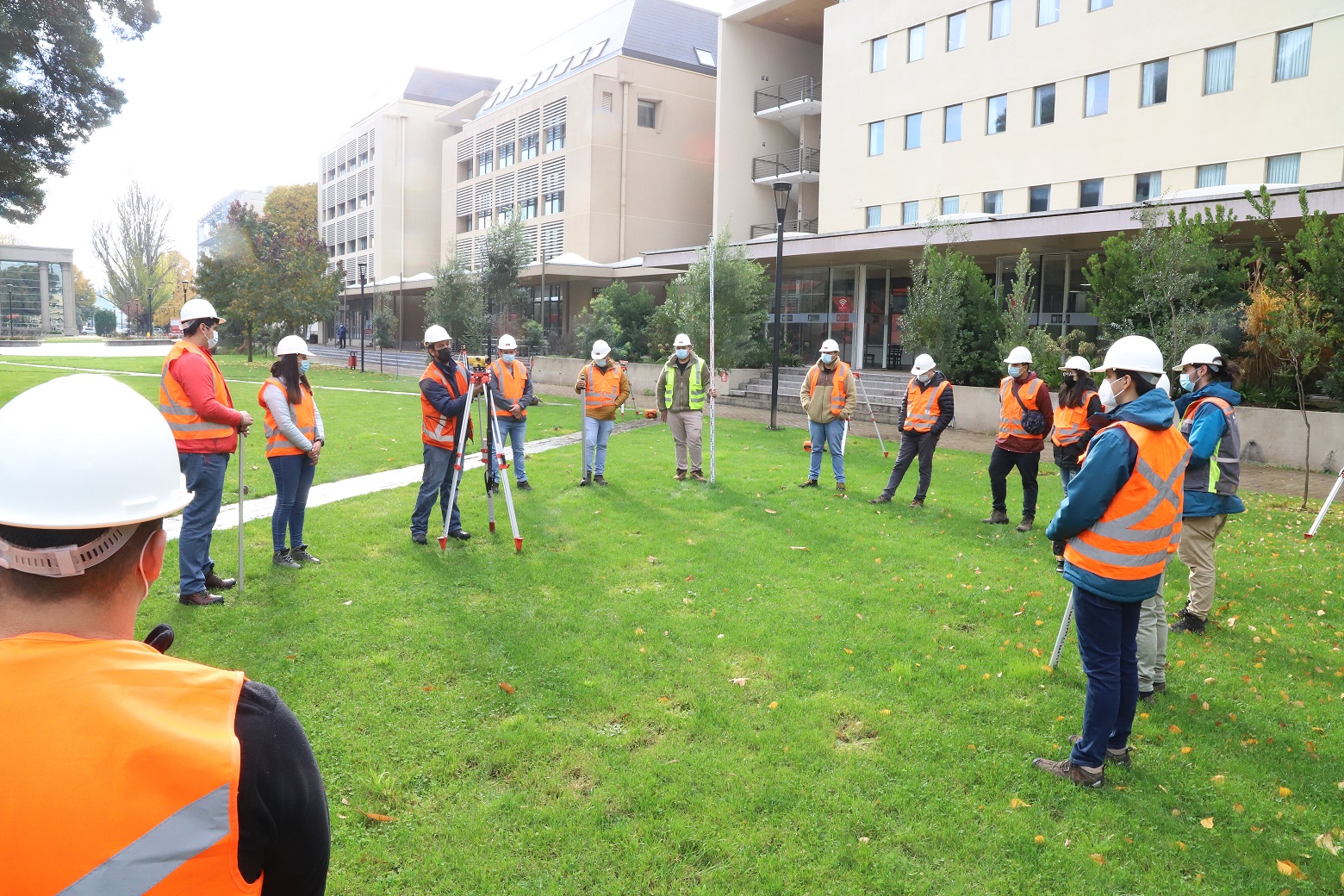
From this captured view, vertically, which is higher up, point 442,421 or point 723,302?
point 723,302

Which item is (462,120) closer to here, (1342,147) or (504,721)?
(1342,147)

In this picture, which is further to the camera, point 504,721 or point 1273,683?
point 1273,683

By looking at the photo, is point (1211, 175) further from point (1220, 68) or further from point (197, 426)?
point (197, 426)

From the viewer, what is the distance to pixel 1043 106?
27.4m

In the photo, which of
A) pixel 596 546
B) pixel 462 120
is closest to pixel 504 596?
pixel 596 546

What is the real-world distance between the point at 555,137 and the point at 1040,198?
29.9m

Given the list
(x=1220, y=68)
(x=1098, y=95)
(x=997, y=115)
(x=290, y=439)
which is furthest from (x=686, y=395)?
(x=997, y=115)

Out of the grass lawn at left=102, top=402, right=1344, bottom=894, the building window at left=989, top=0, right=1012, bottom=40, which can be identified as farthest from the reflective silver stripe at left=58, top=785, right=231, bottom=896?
the building window at left=989, top=0, right=1012, bottom=40

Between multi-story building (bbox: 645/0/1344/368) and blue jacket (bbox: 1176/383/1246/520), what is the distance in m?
Result: 15.7

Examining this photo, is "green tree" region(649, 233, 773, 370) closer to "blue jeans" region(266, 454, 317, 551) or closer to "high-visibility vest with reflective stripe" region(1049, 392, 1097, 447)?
"high-visibility vest with reflective stripe" region(1049, 392, 1097, 447)

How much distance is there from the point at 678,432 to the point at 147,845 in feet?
40.0

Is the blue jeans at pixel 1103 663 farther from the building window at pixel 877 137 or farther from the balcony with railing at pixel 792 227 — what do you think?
the balcony with railing at pixel 792 227

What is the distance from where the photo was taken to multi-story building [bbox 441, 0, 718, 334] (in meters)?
44.9

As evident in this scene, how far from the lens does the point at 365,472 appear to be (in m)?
13.5
